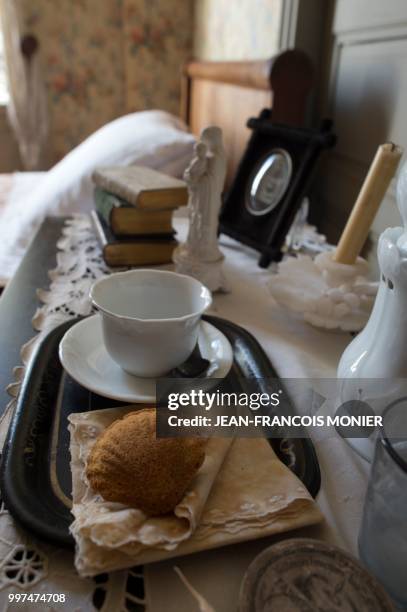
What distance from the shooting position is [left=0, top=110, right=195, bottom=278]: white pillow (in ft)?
3.79

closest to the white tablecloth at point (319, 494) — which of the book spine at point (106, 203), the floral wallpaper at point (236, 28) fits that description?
the book spine at point (106, 203)

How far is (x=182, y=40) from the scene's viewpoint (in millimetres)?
2250

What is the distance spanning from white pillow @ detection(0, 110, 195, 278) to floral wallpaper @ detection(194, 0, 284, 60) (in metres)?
0.38

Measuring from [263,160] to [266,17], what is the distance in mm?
695

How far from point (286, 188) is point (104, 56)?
1792mm

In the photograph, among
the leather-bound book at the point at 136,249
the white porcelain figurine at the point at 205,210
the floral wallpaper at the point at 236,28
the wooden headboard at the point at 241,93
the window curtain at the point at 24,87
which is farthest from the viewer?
the window curtain at the point at 24,87

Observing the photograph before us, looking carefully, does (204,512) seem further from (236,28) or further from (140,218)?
(236,28)

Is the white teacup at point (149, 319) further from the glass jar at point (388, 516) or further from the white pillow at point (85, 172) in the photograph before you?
the white pillow at point (85, 172)

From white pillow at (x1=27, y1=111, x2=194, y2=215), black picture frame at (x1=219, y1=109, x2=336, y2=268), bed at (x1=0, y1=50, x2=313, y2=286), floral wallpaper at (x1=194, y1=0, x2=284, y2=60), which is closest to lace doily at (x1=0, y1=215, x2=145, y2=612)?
black picture frame at (x1=219, y1=109, x2=336, y2=268)

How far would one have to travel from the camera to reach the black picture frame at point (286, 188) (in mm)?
795

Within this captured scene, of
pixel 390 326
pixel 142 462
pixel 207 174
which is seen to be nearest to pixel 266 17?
pixel 207 174

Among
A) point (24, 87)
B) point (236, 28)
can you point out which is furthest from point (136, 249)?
point (24, 87)

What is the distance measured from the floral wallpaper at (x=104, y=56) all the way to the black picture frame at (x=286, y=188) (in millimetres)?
1549

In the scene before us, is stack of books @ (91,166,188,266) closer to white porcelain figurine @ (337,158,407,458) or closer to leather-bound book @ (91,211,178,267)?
leather-bound book @ (91,211,178,267)
